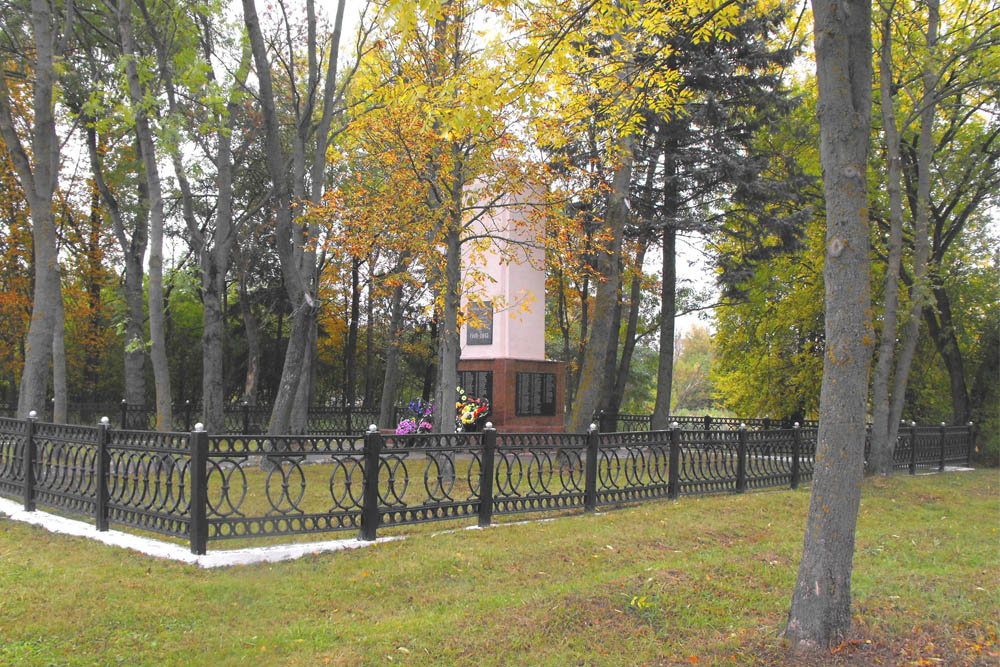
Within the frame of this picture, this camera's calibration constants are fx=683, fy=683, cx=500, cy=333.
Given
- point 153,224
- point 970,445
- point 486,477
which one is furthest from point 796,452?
point 153,224

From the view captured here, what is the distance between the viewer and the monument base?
15.1 metres

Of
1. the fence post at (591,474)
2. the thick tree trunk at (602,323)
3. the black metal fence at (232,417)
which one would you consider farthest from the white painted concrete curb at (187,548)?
the black metal fence at (232,417)

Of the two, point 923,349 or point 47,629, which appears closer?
point 47,629

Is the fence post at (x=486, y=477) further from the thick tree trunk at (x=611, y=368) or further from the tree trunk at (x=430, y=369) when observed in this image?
the tree trunk at (x=430, y=369)

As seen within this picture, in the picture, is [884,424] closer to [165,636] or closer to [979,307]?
[979,307]

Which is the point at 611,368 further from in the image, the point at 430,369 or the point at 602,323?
the point at 430,369

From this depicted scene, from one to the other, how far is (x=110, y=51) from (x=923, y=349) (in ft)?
72.5

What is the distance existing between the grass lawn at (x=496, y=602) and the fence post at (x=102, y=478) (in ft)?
1.21

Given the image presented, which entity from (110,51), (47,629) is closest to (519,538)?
(47,629)

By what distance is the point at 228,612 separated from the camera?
4.77 metres

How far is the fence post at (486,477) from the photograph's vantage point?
7672mm

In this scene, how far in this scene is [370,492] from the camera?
6.83 metres

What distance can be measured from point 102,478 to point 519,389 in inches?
374

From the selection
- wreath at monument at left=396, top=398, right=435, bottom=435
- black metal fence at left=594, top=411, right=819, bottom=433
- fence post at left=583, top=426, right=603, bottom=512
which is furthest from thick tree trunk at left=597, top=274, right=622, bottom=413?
fence post at left=583, top=426, right=603, bottom=512
